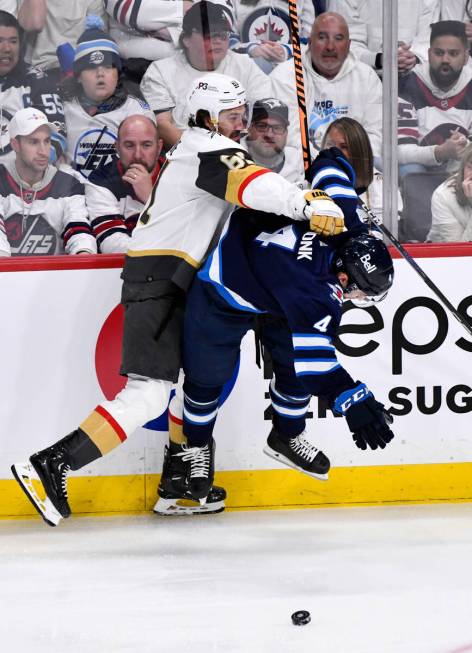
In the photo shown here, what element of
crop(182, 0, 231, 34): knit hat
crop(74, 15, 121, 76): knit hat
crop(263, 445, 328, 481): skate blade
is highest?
crop(182, 0, 231, 34): knit hat

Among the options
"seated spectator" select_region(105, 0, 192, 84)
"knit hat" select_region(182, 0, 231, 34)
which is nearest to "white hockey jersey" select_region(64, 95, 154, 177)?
"seated spectator" select_region(105, 0, 192, 84)

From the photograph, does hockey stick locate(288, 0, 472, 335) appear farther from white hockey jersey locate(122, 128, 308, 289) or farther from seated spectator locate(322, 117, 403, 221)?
white hockey jersey locate(122, 128, 308, 289)

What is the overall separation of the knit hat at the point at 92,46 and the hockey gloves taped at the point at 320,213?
1005mm

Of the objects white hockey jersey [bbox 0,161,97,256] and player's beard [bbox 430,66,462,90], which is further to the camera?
player's beard [bbox 430,66,462,90]

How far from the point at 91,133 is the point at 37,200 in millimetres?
280

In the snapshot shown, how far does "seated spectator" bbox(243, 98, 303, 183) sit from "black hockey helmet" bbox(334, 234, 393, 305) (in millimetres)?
724

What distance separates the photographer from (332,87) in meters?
3.26

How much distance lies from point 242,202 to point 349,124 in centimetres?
79

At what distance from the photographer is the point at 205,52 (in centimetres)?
320

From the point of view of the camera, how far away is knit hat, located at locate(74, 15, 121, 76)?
315 cm

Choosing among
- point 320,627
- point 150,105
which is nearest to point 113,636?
point 320,627

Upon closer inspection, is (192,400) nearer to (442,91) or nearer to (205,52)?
(205,52)

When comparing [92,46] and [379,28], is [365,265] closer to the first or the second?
[379,28]

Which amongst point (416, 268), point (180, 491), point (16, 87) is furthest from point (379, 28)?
point (180, 491)
